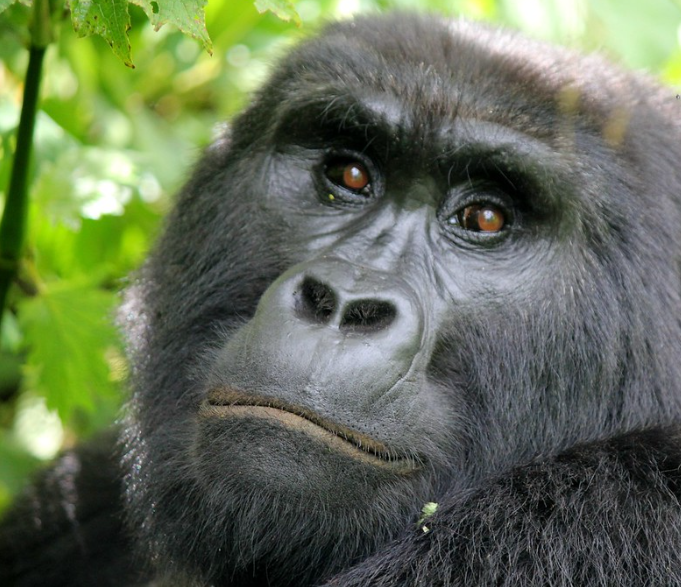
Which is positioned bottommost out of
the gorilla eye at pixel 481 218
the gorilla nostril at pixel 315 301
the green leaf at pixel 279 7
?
the gorilla nostril at pixel 315 301

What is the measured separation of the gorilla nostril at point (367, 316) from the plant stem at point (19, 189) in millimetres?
1502

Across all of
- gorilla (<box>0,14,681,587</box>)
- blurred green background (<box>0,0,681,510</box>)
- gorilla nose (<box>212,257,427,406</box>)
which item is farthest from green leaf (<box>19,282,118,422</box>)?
gorilla nose (<box>212,257,427,406</box>)

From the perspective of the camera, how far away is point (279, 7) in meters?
2.88

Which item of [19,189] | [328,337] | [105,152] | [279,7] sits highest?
[279,7]

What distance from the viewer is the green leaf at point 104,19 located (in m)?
2.70

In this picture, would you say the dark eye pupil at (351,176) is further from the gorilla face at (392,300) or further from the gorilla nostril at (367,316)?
the gorilla nostril at (367,316)

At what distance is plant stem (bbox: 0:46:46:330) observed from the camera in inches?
139

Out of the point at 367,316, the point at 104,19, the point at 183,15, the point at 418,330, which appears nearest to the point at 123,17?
the point at 104,19

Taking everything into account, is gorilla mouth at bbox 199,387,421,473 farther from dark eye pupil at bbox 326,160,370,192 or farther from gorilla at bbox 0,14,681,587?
dark eye pupil at bbox 326,160,370,192

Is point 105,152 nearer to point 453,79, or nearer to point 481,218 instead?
point 453,79

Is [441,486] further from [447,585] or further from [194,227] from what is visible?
[194,227]

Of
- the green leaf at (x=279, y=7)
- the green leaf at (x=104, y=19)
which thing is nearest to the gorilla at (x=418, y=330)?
the green leaf at (x=279, y=7)

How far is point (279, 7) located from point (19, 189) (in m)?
→ 1.37

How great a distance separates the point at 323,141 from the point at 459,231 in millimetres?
593
